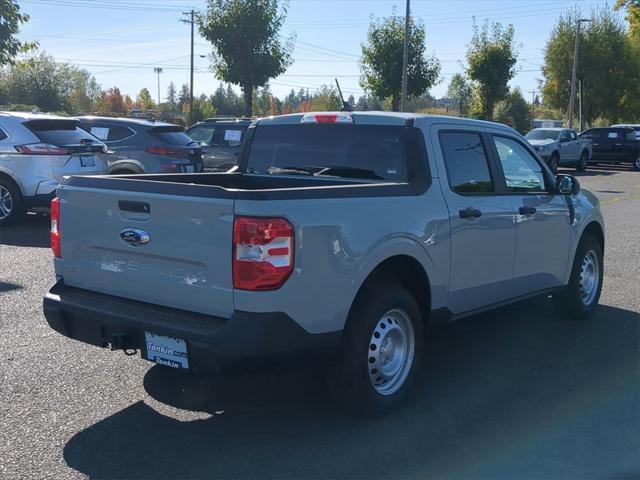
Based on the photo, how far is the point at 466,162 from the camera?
5.65 metres

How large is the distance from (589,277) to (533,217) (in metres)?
1.50

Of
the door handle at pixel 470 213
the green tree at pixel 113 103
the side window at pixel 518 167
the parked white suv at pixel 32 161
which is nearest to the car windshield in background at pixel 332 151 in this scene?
the door handle at pixel 470 213

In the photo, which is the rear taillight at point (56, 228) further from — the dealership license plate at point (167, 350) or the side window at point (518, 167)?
the side window at point (518, 167)

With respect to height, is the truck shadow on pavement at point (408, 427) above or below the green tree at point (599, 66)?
below

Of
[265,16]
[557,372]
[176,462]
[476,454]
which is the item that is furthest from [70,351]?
[265,16]

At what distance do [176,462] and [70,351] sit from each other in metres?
2.11

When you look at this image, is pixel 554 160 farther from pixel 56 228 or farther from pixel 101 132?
pixel 56 228

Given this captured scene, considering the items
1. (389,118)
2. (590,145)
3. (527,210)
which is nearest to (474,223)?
(527,210)

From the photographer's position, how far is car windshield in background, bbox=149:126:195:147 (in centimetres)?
1381

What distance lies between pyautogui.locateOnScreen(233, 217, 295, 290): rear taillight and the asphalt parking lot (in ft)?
1.98

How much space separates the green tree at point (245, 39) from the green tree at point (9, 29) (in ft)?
45.4

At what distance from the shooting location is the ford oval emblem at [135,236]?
438cm

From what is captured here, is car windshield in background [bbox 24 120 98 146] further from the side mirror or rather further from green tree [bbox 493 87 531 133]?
green tree [bbox 493 87 531 133]

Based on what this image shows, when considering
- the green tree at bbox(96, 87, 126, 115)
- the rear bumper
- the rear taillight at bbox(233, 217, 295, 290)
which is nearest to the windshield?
the rear bumper
